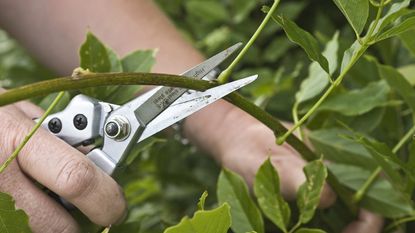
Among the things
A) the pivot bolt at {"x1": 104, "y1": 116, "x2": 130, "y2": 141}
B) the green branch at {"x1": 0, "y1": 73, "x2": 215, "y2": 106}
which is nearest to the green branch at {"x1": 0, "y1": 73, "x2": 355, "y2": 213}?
the green branch at {"x1": 0, "y1": 73, "x2": 215, "y2": 106}

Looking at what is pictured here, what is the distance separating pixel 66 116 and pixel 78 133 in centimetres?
3

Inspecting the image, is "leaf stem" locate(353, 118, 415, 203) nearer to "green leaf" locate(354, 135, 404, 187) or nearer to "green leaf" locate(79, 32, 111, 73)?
"green leaf" locate(354, 135, 404, 187)

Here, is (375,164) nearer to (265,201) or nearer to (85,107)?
(265,201)

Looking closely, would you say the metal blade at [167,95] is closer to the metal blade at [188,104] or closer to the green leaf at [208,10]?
the metal blade at [188,104]

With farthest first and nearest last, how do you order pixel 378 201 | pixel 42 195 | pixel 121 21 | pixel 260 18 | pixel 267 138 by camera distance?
pixel 260 18 < pixel 121 21 < pixel 267 138 < pixel 378 201 < pixel 42 195

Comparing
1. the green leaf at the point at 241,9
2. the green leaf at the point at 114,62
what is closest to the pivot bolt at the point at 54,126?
the green leaf at the point at 114,62

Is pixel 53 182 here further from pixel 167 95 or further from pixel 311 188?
pixel 311 188

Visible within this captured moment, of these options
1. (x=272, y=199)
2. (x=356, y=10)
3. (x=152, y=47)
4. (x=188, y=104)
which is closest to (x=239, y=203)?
(x=272, y=199)

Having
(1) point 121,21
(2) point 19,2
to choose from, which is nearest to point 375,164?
(1) point 121,21

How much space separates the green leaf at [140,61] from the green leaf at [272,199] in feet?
0.66

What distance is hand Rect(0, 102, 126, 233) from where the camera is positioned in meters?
0.69

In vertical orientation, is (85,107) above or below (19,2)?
below

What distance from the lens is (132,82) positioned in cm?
59

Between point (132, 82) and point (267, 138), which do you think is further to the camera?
point (267, 138)
